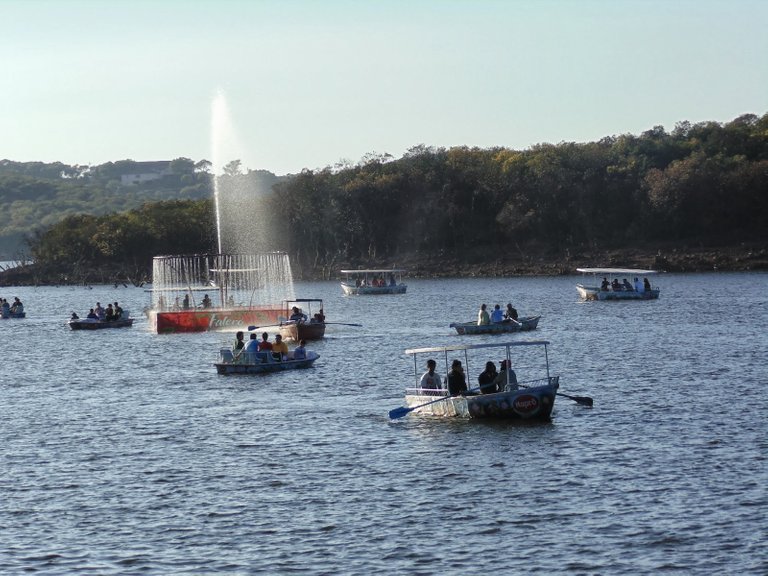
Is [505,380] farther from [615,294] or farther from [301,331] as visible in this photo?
[615,294]

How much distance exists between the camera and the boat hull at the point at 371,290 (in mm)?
166375

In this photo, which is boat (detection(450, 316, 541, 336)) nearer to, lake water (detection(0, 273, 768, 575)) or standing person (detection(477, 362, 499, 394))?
lake water (detection(0, 273, 768, 575))

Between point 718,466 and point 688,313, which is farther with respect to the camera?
point 688,313

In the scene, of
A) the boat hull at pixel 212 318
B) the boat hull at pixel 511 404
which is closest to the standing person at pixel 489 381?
the boat hull at pixel 511 404

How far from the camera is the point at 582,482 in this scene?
3816cm

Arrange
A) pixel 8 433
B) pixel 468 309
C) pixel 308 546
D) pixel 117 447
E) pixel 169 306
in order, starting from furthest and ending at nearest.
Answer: pixel 468 309
pixel 169 306
pixel 8 433
pixel 117 447
pixel 308 546

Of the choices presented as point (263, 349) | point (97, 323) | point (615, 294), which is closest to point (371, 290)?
point (615, 294)

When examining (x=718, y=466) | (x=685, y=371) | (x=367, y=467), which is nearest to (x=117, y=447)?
(x=367, y=467)

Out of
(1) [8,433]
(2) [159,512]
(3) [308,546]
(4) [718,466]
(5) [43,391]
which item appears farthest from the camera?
(5) [43,391]

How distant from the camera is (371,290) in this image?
168375mm

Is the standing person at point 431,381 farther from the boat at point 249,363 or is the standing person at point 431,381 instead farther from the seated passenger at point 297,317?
the seated passenger at point 297,317

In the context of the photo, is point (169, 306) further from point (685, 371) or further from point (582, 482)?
point (582, 482)

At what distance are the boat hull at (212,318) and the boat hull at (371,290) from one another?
6710 cm

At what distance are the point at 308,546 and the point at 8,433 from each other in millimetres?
21849
